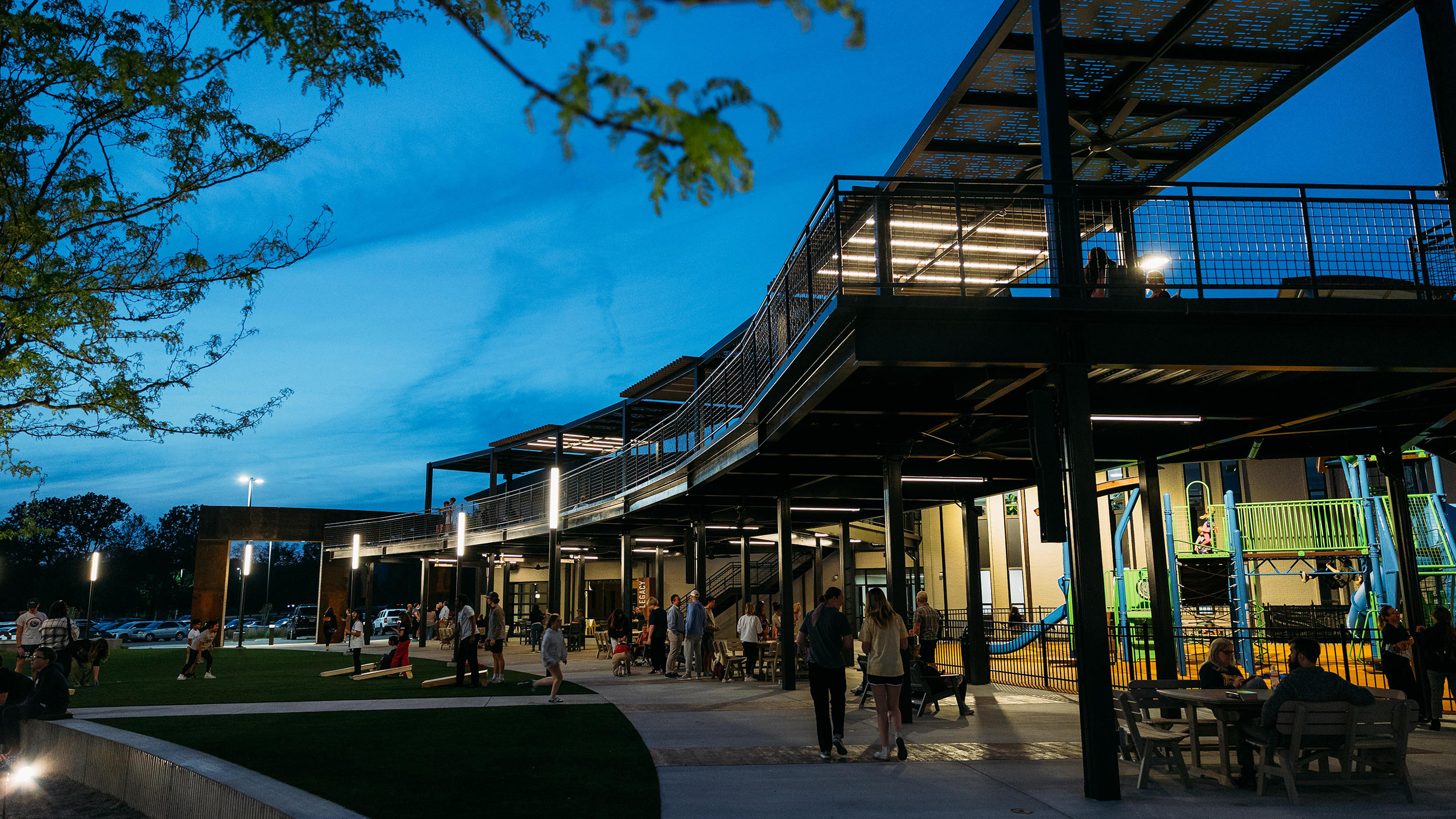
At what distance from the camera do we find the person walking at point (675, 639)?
22.8 metres

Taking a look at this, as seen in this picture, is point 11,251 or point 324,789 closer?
point 324,789

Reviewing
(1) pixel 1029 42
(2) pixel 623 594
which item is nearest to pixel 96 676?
(2) pixel 623 594

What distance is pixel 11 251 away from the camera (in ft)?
29.3

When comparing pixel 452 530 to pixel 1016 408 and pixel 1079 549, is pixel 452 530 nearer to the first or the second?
pixel 1016 408

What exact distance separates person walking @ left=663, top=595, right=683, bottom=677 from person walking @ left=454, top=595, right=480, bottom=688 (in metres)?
5.08

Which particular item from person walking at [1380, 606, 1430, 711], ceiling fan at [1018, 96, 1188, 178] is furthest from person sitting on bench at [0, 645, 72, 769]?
person walking at [1380, 606, 1430, 711]

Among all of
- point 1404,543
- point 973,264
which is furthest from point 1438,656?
point 973,264

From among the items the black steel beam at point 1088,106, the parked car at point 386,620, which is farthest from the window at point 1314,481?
the parked car at point 386,620

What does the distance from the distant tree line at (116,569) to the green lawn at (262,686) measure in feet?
180

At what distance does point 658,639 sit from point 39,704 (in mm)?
15145

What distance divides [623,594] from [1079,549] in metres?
21.1

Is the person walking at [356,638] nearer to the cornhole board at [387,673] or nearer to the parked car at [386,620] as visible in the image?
the cornhole board at [387,673]

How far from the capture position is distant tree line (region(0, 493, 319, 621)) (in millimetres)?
87062

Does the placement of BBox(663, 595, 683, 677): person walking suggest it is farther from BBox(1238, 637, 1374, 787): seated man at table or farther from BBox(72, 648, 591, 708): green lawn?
BBox(1238, 637, 1374, 787): seated man at table
